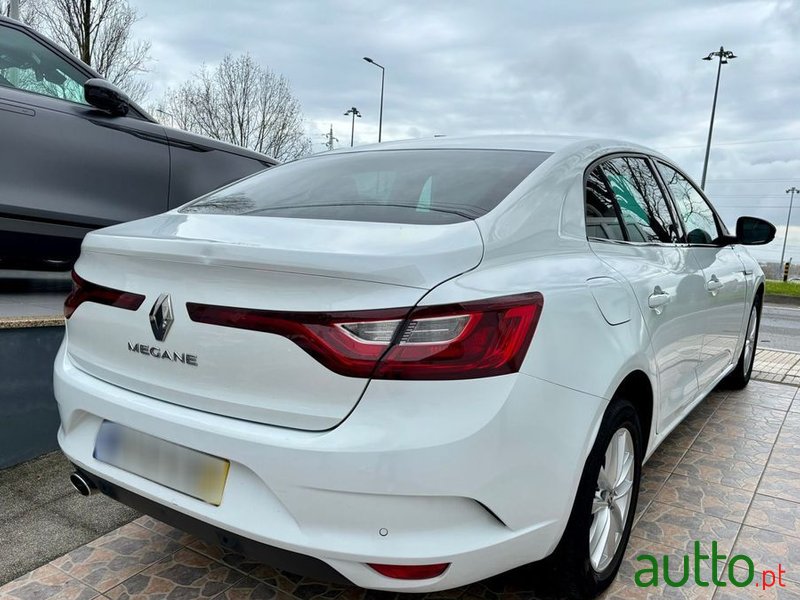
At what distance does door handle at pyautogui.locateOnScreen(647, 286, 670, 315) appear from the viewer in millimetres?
2201

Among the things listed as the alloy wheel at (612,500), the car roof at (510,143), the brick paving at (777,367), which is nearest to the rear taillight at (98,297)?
the car roof at (510,143)

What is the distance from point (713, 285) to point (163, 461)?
2.60 m

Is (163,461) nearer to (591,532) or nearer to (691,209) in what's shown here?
(591,532)

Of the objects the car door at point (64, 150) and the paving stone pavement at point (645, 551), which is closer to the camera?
the paving stone pavement at point (645, 551)

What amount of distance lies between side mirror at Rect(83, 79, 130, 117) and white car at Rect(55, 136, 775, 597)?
5.51 feet

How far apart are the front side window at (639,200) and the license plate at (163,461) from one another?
5.63 feet

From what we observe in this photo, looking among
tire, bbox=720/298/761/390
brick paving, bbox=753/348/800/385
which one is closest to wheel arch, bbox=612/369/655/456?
tire, bbox=720/298/761/390

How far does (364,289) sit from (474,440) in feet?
1.39

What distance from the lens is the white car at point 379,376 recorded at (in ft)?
4.66

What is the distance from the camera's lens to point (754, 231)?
3963 mm

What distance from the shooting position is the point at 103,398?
1.79 m

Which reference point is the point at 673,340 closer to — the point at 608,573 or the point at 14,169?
the point at 608,573

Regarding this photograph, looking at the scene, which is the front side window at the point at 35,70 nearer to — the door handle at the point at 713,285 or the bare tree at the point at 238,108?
the door handle at the point at 713,285

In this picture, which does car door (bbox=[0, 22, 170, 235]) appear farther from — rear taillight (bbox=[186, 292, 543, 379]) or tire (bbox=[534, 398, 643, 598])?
tire (bbox=[534, 398, 643, 598])
